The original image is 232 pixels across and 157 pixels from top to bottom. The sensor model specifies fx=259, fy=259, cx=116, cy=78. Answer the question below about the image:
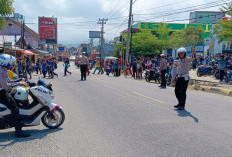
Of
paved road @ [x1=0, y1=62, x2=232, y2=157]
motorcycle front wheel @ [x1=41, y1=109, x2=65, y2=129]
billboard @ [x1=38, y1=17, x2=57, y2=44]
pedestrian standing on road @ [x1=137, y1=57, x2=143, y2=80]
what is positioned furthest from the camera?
billboard @ [x1=38, y1=17, x2=57, y2=44]

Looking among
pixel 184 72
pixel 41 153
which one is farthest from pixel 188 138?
pixel 184 72

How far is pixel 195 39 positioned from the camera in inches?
2077

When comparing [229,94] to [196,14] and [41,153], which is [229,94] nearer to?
[41,153]

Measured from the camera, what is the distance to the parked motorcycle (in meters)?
5.43

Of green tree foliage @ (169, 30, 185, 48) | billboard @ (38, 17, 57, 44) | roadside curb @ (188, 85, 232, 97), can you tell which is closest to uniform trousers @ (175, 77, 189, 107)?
roadside curb @ (188, 85, 232, 97)

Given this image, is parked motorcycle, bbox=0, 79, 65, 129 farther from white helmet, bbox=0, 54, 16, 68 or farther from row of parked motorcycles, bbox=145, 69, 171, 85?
row of parked motorcycles, bbox=145, 69, 171, 85

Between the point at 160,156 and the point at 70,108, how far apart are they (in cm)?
474

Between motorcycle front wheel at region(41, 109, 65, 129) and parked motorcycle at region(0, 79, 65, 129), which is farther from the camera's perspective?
motorcycle front wheel at region(41, 109, 65, 129)

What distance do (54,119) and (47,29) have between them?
63.6m

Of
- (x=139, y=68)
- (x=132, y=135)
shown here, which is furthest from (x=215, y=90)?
(x=139, y=68)

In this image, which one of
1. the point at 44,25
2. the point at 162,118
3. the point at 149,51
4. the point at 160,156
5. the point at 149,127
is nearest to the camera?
the point at 160,156

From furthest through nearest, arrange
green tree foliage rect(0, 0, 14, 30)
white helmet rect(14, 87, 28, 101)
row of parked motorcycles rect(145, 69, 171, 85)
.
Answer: row of parked motorcycles rect(145, 69, 171, 85)
green tree foliage rect(0, 0, 14, 30)
white helmet rect(14, 87, 28, 101)

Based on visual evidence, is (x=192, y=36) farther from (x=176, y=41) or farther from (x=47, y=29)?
(x=47, y=29)

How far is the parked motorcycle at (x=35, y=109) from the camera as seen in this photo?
5.43m
